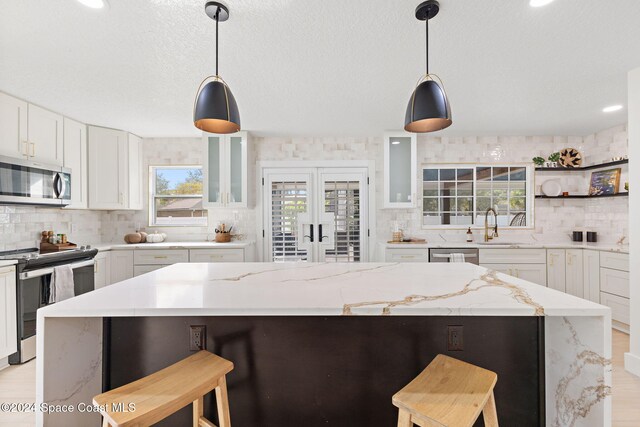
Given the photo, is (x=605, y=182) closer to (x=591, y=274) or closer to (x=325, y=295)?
(x=591, y=274)

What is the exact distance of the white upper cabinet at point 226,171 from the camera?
412 centimetres

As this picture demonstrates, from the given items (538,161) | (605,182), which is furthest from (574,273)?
(538,161)

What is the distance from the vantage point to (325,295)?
1347mm

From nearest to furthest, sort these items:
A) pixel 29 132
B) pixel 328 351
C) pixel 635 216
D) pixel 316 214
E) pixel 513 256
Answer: pixel 328 351, pixel 635 216, pixel 29 132, pixel 513 256, pixel 316 214

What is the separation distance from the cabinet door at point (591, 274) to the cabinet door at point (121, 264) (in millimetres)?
5396

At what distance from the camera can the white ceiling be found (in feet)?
5.90

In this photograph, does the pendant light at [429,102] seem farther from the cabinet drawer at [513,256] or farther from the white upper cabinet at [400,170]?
the cabinet drawer at [513,256]

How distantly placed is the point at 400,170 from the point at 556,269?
87.1 inches

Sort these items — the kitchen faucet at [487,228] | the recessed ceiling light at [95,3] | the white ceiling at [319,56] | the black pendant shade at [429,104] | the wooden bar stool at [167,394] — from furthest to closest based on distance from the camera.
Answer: the kitchen faucet at [487,228] → the white ceiling at [319,56] → the recessed ceiling light at [95,3] → the black pendant shade at [429,104] → the wooden bar stool at [167,394]

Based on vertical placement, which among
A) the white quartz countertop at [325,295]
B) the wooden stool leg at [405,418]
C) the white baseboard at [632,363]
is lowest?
the white baseboard at [632,363]

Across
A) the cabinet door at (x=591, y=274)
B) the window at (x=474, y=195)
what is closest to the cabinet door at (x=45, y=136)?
the window at (x=474, y=195)

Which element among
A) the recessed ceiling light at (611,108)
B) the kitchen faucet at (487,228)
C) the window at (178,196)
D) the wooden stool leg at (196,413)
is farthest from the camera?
the window at (178,196)

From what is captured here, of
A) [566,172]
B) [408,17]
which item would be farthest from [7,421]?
[566,172]

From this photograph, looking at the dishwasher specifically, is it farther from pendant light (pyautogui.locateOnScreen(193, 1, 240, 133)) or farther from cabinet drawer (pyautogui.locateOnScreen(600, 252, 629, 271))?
pendant light (pyautogui.locateOnScreen(193, 1, 240, 133))
